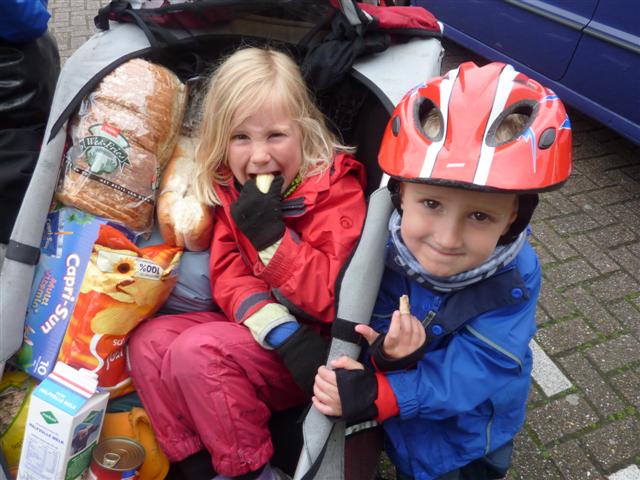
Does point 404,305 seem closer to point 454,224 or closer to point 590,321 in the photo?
point 454,224

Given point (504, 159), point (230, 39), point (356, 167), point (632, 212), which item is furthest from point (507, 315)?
point (632, 212)

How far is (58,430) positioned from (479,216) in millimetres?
1257

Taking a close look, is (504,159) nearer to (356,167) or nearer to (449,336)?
(449,336)

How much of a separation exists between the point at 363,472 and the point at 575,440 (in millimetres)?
1248

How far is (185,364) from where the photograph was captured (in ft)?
5.59

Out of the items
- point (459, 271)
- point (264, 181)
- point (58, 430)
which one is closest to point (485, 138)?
point (459, 271)

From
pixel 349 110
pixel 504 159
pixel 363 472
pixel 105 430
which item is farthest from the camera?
pixel 349 110

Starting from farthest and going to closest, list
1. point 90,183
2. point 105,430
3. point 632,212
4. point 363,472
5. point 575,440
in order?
point 632,212 → point 575,440 → point 90,183 → point 105,430 → point 363,472

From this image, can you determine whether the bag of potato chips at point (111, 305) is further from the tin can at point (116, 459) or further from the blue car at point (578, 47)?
the blue car at point (578, 47)

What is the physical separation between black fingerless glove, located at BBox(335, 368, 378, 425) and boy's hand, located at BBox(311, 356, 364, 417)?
1 cm

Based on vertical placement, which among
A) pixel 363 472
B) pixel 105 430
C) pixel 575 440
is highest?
pixel 363 472

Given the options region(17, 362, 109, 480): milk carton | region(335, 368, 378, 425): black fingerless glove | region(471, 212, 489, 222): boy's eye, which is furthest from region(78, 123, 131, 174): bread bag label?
region(471, 212, 489, 222): boy's eye

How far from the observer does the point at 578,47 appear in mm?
3656

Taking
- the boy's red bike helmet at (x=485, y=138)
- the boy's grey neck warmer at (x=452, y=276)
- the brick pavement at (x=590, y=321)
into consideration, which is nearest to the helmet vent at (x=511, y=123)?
the boy's red bike helmet at (x=485, y=138)
